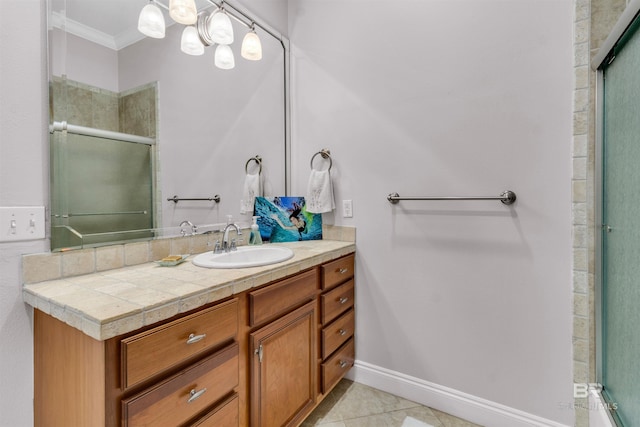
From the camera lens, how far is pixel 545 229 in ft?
4.64

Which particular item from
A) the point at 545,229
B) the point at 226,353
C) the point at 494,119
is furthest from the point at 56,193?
the point at 545,229

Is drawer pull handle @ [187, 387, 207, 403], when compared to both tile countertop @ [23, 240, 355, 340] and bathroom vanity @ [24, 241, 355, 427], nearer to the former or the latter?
bathroom vanity @ [24, 241, 355, 427]

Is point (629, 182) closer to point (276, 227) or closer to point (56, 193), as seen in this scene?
point (276, 227)

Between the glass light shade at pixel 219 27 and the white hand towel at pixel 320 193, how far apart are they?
0.89m

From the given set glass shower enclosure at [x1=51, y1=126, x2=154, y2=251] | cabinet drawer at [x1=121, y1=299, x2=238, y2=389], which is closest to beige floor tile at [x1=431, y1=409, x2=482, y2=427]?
cabinet drawer at [x1=121, y1=299, x2=238, y2=389]

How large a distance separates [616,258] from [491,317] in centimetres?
58

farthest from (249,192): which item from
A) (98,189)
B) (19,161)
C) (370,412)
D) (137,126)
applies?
(370,412)

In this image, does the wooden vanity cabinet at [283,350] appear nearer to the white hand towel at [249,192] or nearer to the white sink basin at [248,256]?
the white sink basin at [248,256]

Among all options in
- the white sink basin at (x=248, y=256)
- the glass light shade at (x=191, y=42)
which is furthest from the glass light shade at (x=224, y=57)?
the white sink basin at (x=248, y=256)

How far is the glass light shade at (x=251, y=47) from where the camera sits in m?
1.87

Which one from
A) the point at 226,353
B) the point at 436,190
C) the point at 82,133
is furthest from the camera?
the point at 436,190

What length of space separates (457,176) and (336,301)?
95 centimetres

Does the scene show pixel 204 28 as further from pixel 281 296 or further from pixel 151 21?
pixel 281 296

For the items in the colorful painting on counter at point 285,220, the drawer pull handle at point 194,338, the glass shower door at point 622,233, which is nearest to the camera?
the drawer pull handle at point 194,338
